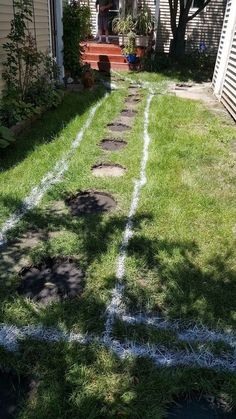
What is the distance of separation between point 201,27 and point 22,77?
12.7 metres

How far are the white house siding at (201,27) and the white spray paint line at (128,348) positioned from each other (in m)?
17.8

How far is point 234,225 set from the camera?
4.37m

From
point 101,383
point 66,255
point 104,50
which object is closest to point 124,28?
point 104,50

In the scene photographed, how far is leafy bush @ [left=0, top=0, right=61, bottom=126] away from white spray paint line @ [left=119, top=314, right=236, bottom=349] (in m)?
5.08

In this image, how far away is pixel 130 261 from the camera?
3650mm

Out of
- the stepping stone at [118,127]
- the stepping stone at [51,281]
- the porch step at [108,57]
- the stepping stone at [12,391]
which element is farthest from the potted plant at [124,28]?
the stepping stone at [12,391]

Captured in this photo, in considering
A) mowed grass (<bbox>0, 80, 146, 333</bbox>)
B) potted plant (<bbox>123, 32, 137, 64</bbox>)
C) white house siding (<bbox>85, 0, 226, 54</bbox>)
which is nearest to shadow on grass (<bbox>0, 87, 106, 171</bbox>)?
mowed grass (<bbox>0, 80, 146, 333</bbox>)

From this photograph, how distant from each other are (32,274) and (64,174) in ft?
7.68

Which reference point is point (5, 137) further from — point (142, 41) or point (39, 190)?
point (142, 41)

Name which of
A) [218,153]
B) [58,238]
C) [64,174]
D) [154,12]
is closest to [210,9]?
[154,12]

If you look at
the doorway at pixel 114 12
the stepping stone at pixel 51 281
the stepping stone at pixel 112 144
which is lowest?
the stepping stone at pixel 51 281

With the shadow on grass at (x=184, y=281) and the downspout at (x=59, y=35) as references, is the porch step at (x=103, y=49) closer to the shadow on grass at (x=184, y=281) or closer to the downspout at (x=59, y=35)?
the downspout at (x=59, y=35)

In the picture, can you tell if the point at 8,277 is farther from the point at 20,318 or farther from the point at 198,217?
the point at 198,217

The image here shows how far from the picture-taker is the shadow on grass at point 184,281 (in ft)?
10.3
